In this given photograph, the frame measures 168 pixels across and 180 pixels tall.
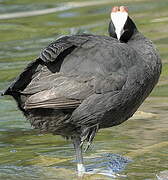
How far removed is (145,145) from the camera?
7758mm

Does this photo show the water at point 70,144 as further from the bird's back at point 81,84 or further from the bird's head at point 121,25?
the bird's head at point 121,25

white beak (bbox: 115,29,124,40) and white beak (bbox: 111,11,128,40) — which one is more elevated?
white beak (bbox: 111,11,128,40)

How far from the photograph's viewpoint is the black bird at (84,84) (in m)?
6.67

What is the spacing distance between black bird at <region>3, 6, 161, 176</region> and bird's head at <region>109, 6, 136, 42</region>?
0.23 meters

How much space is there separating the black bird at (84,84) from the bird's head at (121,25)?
229mm

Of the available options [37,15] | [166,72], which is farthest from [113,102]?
[37,15]

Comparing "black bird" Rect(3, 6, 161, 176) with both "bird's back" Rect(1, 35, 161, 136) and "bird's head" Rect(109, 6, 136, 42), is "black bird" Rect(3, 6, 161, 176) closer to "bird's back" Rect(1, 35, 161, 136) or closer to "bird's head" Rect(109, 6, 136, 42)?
"bird's back" Rect(1, 35, 161, 136)

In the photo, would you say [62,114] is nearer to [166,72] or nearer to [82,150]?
[82,150]

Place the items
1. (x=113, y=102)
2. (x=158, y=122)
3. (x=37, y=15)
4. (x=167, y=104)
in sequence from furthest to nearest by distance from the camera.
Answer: (x=37, y=15) < (x=167, y=104) < (x=158, y=122) < (x=113, y=102)

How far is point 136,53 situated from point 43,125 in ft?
3.37

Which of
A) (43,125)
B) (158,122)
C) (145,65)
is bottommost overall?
(158,122)

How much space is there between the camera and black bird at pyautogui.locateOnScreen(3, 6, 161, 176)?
6.67 m

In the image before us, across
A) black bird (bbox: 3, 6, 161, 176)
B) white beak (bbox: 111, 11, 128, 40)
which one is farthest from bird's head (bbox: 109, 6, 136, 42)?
black bird (bbox: 3, 6, 161, 176)

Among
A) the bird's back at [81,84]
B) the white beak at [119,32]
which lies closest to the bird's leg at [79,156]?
the bird's back at [81,84]
